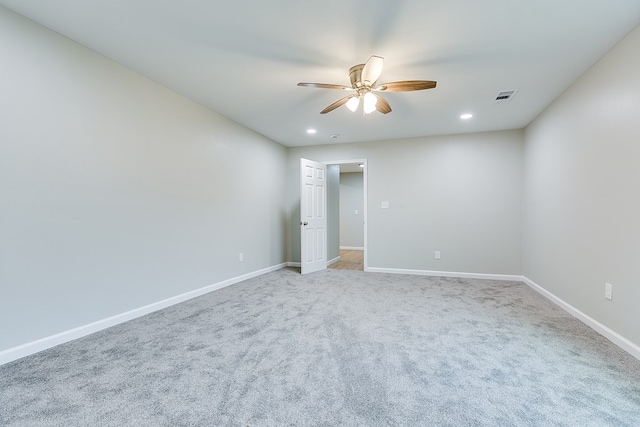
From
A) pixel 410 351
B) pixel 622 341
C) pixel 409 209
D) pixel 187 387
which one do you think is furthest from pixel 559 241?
pixel 187 387

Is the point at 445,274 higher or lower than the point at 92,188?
lower

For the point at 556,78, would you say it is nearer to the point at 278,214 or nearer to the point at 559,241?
the point at 559,241

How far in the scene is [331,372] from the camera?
1789 mm

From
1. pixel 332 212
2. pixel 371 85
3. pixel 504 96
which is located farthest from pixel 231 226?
pixel 504 96

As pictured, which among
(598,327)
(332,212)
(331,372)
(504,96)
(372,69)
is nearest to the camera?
(331,372)

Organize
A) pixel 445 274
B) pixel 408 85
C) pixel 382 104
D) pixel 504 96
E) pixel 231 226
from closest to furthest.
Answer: pixel 408 85, pixel 382 104, pixel 504 96, pixel 231 226, pixel 445 274

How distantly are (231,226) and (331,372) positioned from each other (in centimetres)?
270

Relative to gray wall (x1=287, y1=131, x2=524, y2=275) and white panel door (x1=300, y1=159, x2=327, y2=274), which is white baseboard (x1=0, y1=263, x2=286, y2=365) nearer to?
white panel door (x1=300, y1=159, x2=327, y2=274)

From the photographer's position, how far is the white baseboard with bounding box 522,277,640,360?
2.00 metres

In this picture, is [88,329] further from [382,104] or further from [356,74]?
[382,104]

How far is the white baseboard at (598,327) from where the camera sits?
2.00 meters

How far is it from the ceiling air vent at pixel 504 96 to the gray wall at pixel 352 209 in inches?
198

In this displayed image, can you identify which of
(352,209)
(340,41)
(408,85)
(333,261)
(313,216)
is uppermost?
(340,41)

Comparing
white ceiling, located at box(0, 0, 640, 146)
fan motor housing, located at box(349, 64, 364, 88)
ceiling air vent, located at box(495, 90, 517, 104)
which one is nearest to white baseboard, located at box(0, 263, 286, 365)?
white ceiling, located at box(0, 0, 640, 146)
